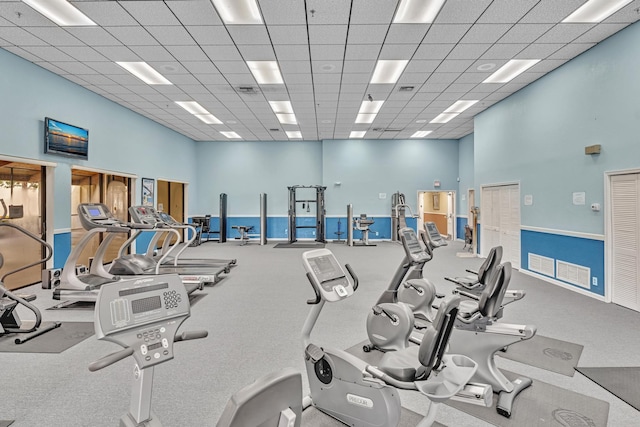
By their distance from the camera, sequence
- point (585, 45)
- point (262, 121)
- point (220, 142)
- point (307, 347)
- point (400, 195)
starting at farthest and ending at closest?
1. point (220, 142)
2. point (400, 195)
3. point (262, 121)
4. point (585, 45)
5. point (307, 347)

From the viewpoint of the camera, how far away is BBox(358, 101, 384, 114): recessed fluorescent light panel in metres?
7.65

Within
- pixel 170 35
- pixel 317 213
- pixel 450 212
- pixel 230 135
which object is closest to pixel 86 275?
pixel 170 35

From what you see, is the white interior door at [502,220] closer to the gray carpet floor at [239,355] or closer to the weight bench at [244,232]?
the gray carpet floor at [239,355]

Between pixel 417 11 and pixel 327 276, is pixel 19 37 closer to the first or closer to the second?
pixel 417 11

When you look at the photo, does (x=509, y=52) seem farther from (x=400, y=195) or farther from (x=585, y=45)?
(x=400, y=195)

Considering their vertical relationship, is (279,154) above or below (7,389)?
above

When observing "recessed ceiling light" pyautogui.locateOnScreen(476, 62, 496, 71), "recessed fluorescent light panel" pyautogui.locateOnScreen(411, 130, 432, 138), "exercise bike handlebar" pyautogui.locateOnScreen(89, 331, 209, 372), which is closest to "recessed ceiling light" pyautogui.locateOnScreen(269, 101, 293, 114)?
"recessed ceiling light" pyautogui.locateOnScreen(476, 62, 496, 71)

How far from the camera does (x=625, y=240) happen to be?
4.38m

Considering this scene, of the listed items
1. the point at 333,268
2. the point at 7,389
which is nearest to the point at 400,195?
the point at 333,268

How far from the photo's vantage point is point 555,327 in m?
3.72

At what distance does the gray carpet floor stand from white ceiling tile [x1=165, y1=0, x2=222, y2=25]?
3.84 meters

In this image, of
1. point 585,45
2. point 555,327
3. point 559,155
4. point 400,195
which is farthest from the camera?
point 400,195

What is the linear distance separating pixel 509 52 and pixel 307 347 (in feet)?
18.0

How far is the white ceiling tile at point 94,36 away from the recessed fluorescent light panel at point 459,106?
22.6 ft
